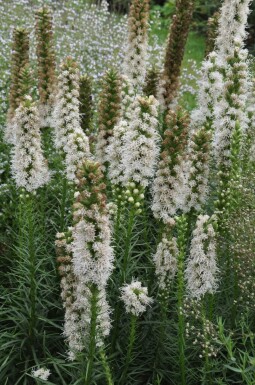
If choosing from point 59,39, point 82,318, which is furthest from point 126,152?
point 59,39

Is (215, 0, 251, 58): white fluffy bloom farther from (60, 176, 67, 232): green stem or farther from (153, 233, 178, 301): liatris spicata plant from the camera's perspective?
(153, 233, 178, 301): liatris spicata plant

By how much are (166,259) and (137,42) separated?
119 inches

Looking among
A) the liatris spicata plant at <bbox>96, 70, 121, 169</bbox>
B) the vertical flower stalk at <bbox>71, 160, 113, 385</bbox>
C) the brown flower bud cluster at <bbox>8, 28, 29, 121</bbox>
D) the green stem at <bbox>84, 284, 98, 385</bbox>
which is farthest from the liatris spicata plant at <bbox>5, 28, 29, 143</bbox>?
the green stem at <bbox>84, 284, 98, 385</bbox>

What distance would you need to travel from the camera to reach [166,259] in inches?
156

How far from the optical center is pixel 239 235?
Result: 13.2 ft

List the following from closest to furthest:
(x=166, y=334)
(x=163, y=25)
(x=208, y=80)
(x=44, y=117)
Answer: (x=166, y=334)
(x=208, y=80)
(x=44, y=117)
(x=163, y=25)

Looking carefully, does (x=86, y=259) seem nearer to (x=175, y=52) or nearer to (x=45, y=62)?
(x=45, y=62)

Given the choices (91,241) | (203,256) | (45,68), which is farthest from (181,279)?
(45,68)

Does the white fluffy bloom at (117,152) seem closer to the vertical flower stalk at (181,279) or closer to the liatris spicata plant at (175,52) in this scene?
the vertical flower stalk at (181,279)

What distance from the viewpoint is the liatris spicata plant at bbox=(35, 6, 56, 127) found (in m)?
5.47

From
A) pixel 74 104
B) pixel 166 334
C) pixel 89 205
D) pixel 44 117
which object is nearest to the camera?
pixel 89 205

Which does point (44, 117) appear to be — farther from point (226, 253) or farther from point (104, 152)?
point (226, 253)

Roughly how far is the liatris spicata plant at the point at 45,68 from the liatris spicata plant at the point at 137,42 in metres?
0.98

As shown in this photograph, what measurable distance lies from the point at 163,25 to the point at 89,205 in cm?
1361
